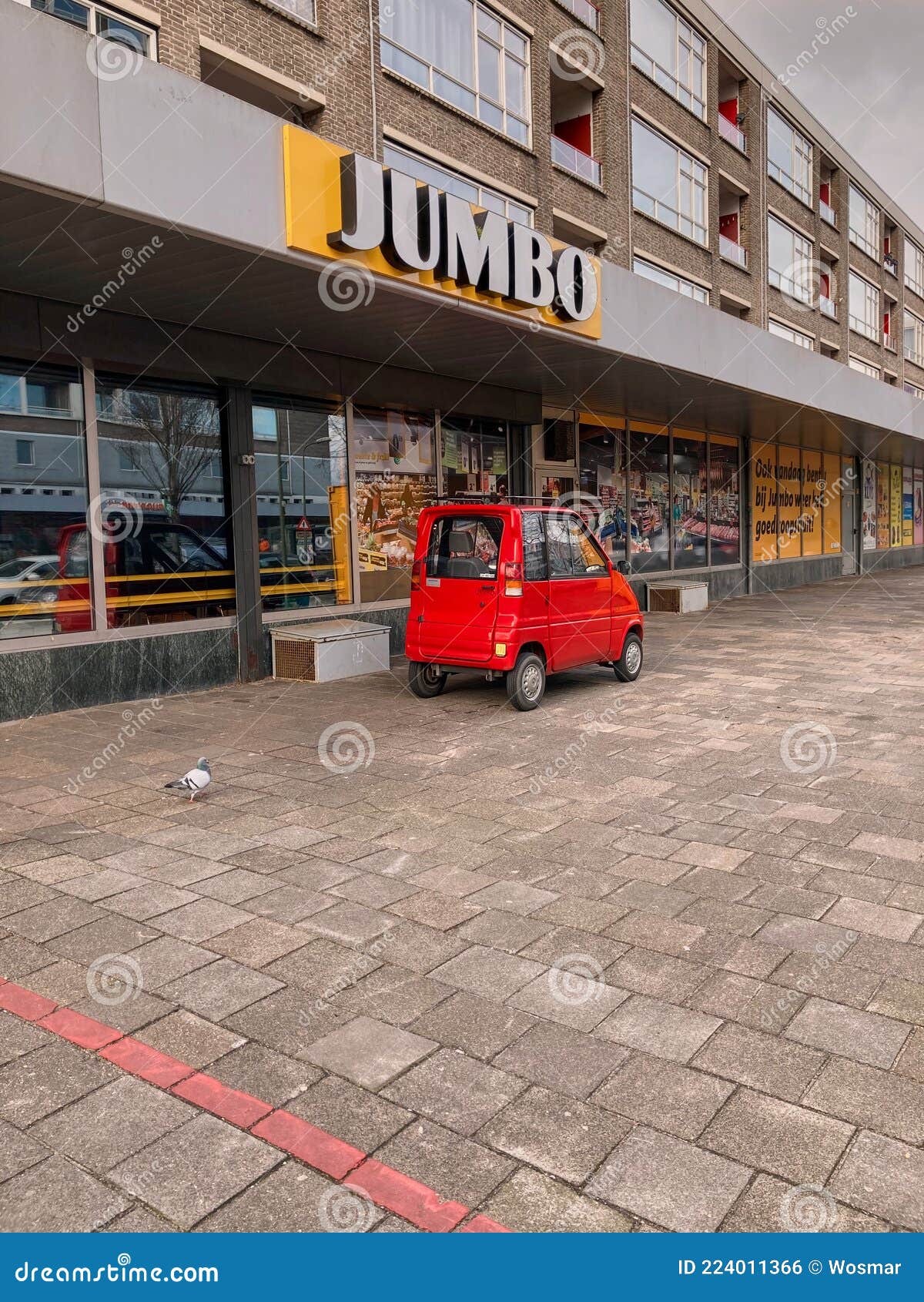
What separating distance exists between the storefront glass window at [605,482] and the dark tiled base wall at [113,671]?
355 inches

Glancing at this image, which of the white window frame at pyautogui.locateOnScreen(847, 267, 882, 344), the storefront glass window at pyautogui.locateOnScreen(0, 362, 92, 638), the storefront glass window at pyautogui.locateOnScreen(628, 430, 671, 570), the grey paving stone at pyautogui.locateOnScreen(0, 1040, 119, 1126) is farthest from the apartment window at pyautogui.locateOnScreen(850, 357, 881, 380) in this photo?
the grey paving stone at pyautogui.locateOnScreen(0, 1040, 119, 1126)

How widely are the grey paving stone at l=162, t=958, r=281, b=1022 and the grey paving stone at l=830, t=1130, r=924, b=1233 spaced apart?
2.17m

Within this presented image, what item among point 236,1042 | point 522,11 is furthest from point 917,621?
point 236,1042

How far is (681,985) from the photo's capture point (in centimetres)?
401

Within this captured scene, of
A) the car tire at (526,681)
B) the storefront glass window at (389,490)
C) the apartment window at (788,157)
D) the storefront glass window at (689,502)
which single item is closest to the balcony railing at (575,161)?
the storefront glass window at (689,502)

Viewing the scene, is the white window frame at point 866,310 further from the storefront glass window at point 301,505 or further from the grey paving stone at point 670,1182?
the grey paving stone at point 670,1182

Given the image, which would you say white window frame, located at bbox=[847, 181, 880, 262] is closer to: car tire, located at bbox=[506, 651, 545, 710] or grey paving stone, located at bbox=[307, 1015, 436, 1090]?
car tire, located at bbox=[506, 651, 545, 710]

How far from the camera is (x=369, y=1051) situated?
11.5 ft

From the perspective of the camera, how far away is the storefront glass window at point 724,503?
23.2m

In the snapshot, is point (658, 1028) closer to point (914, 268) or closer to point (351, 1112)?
point (351, 1112)

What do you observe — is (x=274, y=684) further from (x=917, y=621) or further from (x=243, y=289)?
(x=917, y=621)

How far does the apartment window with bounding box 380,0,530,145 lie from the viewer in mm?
14414

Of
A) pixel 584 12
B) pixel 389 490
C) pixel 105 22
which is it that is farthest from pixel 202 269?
pixel 584 12
